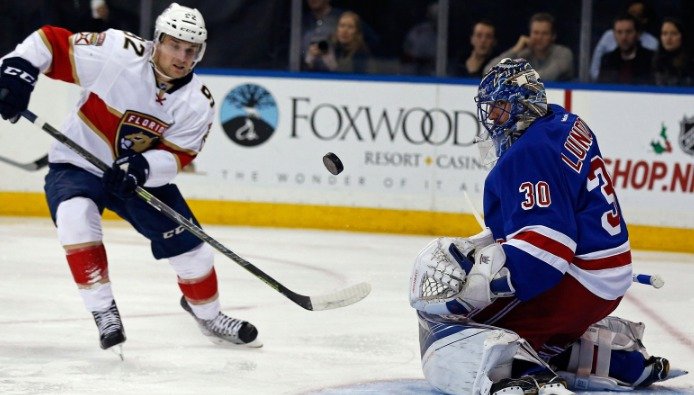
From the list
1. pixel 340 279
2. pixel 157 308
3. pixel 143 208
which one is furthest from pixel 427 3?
pixel 143 208

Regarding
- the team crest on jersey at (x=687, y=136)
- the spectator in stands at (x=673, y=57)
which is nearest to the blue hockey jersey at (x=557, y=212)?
the team crest on jersey at (x=687, y=136)

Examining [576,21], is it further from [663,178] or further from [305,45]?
[305,45]

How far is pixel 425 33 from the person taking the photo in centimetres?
688

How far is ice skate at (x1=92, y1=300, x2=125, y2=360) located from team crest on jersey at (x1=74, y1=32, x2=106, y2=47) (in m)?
0.74

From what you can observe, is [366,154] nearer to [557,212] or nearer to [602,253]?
[602,253]

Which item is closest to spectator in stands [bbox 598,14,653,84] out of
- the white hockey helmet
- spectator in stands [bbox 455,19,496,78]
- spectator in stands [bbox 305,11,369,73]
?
spectator in stands [bbox 455,19,496,78]

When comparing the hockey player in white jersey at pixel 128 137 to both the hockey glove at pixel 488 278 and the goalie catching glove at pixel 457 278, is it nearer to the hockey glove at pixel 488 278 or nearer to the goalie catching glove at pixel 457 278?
the goalie catching glove at pixel 457 278

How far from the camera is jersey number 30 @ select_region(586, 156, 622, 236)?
3076 mm

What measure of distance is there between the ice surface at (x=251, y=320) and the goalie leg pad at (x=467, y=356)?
0.65 ft

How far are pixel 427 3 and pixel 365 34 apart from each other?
36cm

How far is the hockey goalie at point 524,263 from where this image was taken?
2963 millimetres

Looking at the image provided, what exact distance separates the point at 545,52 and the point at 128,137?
10.8ft

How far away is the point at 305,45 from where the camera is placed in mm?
6973

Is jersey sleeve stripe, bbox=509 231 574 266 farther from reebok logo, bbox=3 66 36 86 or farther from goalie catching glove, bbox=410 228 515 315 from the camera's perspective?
reebok logo, bbox=3 66 36 86
